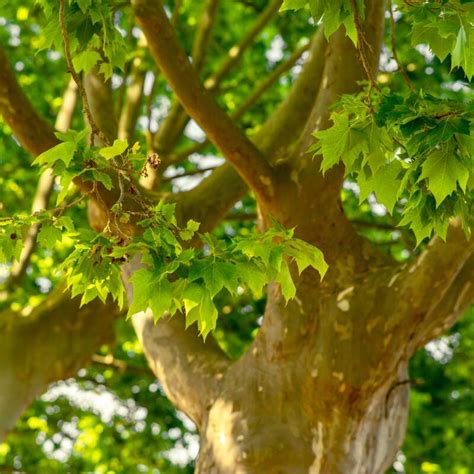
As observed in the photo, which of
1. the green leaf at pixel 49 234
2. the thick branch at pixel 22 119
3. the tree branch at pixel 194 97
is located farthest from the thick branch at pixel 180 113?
the green leaf at pixel 49 234

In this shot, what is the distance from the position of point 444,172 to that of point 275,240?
1873 millimetres

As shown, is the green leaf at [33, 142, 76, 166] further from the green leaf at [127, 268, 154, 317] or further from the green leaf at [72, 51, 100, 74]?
the green leaf at [72, 51, 100, 74]

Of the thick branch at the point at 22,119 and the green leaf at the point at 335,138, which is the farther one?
the thick branch at the point at 22,119

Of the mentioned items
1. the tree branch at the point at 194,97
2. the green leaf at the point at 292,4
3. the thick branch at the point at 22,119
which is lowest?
the green leaf at the point at 292,4

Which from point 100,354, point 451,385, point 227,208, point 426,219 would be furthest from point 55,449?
point 426,219

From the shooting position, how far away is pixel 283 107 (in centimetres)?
649

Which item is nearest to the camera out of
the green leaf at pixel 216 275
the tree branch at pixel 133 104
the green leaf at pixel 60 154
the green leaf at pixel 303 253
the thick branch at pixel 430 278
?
the green leaf at pixel 216 275

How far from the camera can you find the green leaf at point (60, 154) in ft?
9.28

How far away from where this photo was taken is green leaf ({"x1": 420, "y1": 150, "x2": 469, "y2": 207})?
2725 mm

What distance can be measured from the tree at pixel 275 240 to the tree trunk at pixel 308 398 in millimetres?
11

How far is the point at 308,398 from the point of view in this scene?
486 centimetres

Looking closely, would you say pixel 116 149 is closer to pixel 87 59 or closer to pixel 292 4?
pixel 292 4

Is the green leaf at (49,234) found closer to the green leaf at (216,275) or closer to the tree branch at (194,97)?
the green leaf at (216,275)

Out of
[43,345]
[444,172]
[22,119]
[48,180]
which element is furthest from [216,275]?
[48,180]
